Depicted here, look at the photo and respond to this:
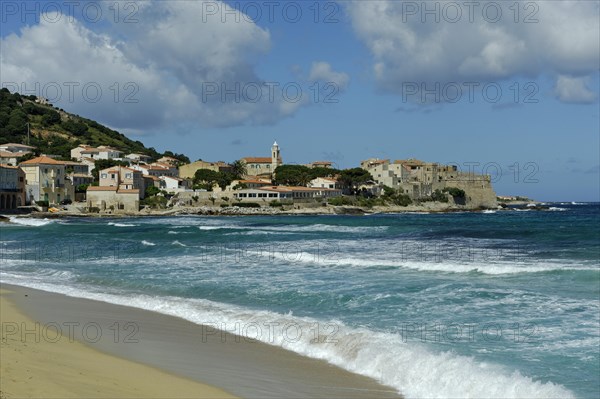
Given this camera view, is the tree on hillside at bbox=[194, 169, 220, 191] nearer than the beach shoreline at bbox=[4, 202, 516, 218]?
No

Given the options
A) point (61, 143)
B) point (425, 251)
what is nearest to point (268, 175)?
point (61, 143)

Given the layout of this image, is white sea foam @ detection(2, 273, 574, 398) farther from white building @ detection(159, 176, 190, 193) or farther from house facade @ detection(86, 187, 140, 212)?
white building @ detection(159, 176, 190, 193)

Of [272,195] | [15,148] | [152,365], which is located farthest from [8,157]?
[152,365]

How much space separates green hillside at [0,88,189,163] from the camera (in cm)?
13138

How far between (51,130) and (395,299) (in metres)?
142

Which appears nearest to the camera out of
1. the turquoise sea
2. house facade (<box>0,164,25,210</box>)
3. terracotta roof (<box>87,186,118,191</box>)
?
the turquoise sea

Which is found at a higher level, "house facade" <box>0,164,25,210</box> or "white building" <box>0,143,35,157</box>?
"white building" <box>0,143,35,157</box>

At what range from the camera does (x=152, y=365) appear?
32.6 feet

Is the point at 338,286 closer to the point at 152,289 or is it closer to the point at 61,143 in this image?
the point at 152,289

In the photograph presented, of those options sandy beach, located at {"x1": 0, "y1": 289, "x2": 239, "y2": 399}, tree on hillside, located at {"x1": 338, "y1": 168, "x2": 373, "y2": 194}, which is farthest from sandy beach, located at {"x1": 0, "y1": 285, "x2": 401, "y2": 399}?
tree on hillside, located at {"x1": 338, "y1": 168, "x2": 373, "y2": 194}

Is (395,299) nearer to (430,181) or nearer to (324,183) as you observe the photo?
(324,183)

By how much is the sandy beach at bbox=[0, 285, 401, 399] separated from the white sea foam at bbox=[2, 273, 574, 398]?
0.39 meters

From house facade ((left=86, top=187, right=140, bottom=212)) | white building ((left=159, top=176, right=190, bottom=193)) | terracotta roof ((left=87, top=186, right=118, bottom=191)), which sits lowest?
house facade ((left=86, top=187, right=140, bottom=212))

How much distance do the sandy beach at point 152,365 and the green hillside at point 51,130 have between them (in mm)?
113155
